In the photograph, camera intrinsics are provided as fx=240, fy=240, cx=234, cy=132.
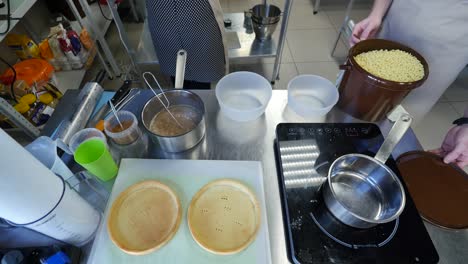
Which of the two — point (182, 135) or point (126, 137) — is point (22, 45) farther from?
point (182, 135)

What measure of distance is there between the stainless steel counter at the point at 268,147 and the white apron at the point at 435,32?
301mm

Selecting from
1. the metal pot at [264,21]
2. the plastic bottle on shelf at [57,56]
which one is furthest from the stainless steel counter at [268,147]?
the plastic bottle on shelf at [57,56]

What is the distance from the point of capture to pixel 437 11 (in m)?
0.68

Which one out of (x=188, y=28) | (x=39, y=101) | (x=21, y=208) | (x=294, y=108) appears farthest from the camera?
(x=39, y=101)

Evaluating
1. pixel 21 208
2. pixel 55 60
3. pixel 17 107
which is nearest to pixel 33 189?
pixel 21 208

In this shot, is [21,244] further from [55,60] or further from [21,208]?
[55,60]

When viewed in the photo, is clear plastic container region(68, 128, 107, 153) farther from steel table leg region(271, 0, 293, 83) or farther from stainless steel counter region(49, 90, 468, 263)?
steel table leg region(271, 0, 293, 83)

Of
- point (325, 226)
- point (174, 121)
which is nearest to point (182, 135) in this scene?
point (174, 121)

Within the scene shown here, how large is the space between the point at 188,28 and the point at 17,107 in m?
1.01

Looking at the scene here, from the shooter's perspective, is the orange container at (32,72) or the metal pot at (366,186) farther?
the orange container at (32,72)

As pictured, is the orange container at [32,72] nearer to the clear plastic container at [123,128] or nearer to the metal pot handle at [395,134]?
the clear plastic container at [123,128]

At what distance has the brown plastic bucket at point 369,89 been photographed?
524 mm

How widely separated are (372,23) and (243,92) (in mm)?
510

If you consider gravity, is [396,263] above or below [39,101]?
above
